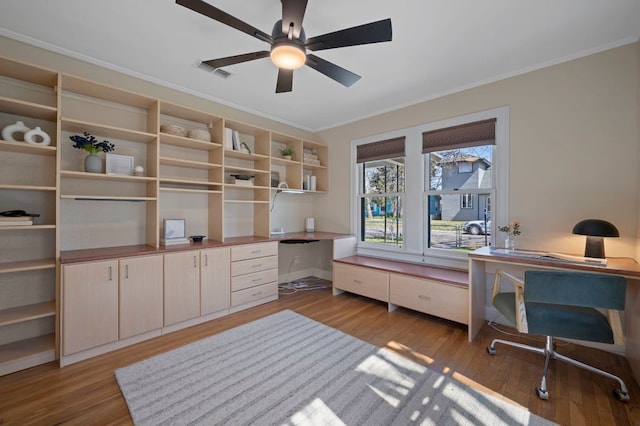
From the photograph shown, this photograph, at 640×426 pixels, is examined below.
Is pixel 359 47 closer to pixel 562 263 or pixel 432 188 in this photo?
pixel 432 188

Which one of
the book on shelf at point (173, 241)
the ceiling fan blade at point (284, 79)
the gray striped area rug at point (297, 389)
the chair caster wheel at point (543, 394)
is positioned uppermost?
the ceiling fan blade at point (284, 79)

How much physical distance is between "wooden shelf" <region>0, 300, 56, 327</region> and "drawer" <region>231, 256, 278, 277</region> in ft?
4.97

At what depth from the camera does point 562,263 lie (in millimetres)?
2023

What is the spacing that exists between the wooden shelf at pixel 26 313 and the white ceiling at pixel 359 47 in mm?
2251

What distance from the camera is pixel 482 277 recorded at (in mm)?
2764

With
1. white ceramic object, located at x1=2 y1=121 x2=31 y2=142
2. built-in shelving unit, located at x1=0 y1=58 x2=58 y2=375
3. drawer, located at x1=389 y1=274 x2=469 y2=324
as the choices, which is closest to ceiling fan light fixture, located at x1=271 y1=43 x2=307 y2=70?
built-in shelving unit, located at x1=0 y1=58 x2=58 y2=375

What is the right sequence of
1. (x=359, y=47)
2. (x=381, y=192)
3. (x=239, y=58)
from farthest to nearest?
(x=381, y=192) < (x=359, y=47) < (x=239, y=58)

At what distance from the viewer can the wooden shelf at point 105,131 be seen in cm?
229

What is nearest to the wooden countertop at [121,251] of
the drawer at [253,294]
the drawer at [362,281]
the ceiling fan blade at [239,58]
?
the drawer at [253,294]

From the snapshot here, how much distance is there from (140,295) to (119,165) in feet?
4.30

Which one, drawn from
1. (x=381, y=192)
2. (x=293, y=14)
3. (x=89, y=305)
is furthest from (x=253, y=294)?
(x=293, y=14)

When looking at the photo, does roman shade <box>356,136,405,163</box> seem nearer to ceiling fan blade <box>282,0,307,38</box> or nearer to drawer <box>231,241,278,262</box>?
drawer <box>231,241,278,262</box>

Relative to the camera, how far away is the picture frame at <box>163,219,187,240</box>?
2.90 meters

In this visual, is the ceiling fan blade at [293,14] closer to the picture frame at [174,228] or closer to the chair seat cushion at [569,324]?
the picture frame at [174,228]
